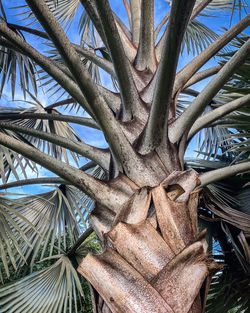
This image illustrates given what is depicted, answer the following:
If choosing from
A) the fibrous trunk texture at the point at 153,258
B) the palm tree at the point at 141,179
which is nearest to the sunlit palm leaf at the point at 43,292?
the palm tree at the point at 141,179

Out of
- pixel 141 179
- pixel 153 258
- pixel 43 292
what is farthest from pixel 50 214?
pixel 153 258

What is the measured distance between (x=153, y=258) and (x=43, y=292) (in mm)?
1756

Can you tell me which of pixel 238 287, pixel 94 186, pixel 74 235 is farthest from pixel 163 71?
pixel 74 235

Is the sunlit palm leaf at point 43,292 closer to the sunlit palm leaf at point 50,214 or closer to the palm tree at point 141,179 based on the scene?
the palm tree at point 141,179

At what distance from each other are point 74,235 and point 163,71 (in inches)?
91.8

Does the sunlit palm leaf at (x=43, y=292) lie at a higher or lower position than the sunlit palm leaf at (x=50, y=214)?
lower

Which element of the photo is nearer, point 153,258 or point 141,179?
point 153,258

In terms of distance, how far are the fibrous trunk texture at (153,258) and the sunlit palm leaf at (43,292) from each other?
4.42 ft

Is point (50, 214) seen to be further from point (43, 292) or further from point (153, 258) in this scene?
point (153, 258)

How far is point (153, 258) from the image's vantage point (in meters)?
1.02

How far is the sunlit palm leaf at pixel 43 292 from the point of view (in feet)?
7.45

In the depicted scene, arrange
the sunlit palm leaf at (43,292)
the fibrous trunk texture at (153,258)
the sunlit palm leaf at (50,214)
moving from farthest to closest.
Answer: the sunlit palm leaf at (50,214) → the sunlit palm leaf at (43,292) → the fibrous trunk texture at (153,258)

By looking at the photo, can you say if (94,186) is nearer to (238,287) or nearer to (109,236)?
(109,236)

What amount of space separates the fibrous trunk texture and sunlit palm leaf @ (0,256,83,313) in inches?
53.0
